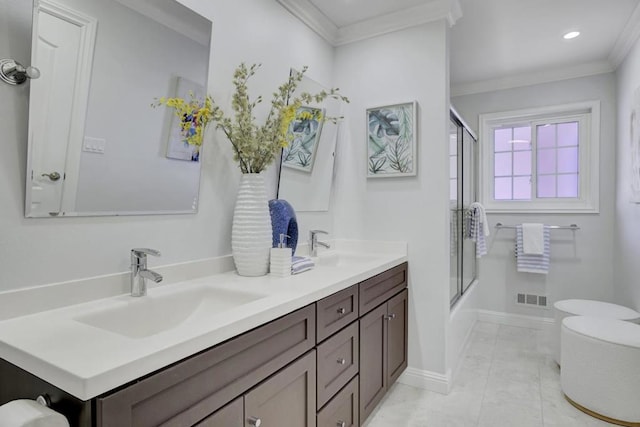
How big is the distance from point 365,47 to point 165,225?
6.23 ft

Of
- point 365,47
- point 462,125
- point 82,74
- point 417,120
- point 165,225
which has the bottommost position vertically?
point 165,225

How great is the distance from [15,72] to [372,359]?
1.84 m

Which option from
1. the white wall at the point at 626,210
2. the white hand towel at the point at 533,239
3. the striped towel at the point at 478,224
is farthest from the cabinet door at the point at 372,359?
the white hand towel at the point at 533,239

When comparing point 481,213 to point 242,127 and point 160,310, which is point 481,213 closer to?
point 242,127

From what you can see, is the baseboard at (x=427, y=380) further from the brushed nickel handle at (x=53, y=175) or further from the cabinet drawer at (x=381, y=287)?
the brushed nickel handle at (x=53, y=175)

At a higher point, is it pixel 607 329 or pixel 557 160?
pixel 557 160

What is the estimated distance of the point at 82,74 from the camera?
1153mm

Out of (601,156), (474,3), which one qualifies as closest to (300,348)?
(474,3)

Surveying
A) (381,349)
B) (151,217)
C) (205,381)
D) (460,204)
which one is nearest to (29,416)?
(205,381)

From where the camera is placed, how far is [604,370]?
202cm

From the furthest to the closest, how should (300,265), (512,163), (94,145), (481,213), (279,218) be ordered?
(512,163) < (481,213) < (279,218) < (300,265) < (94,145)

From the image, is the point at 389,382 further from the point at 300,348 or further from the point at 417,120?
the point at 417,120

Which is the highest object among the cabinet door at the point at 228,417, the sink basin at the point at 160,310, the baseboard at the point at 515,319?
the sink basin at the point at 160,310

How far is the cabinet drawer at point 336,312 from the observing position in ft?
4.63
